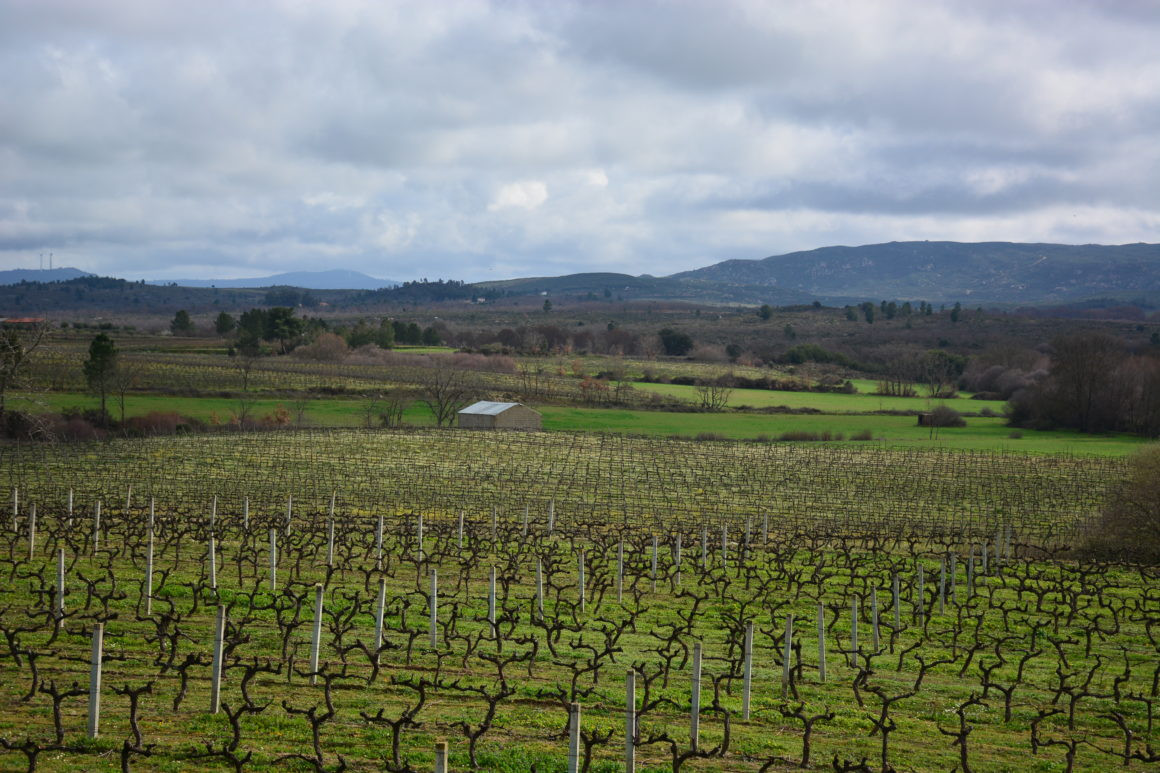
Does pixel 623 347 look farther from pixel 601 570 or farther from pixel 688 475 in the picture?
pixel 601 570

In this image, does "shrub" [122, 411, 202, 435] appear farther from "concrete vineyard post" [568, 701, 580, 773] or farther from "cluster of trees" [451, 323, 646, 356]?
"cluster of trees" [451, 323, 646, 356]

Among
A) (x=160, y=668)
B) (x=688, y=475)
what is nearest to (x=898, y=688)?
(x=160, y=668)

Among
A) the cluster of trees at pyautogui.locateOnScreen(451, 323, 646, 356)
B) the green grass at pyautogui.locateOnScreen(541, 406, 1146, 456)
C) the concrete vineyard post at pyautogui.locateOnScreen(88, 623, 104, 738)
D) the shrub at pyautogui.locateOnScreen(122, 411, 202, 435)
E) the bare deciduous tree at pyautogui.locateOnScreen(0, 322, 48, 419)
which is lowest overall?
the green grass at pyautogui.locateOnScreen(541, 406, 1146, 456)

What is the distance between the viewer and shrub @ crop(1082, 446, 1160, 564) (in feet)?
98.9

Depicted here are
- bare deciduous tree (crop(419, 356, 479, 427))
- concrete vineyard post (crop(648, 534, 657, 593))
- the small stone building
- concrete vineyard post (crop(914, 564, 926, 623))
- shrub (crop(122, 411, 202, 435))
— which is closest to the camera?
concrete vineyard post (crop(914, 564, 926, 623))

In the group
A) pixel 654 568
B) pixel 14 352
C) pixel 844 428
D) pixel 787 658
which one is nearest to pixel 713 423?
pixel 844 428

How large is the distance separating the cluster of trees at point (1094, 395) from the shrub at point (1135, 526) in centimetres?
4583

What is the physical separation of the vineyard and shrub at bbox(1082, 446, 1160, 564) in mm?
1358

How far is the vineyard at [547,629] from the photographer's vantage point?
1059 centimetres

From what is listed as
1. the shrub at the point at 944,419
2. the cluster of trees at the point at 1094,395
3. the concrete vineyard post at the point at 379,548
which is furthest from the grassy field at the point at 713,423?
the concrete vineyard post at the point at 379,548

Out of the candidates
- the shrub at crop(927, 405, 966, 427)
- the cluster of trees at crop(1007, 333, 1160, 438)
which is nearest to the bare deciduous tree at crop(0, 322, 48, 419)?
the shrub at crop(927, 405, 966, 427)

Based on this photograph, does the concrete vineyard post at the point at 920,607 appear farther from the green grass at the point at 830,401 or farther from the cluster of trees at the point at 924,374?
the cluster of trees at the point at 924,374

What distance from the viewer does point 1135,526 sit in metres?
30.8

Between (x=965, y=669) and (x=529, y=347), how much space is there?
380 ft
